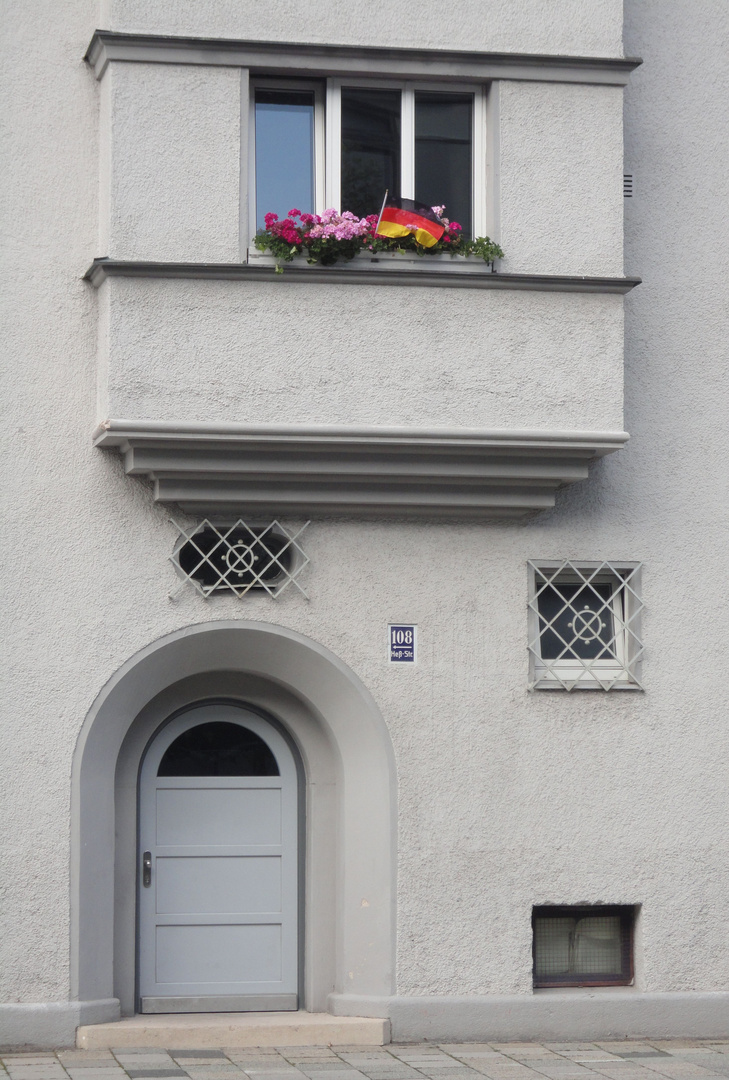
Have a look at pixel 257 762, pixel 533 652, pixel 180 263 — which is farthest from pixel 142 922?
pixel 180 263

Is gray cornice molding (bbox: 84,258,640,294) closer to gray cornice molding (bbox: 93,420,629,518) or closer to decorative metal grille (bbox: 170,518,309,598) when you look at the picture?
gray cornice molding (bbox: 93,420,629,518)

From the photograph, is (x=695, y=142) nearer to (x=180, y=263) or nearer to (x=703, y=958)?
(x=180, y=263)

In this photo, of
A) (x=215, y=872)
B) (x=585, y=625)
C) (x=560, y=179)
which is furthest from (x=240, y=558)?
(x=560, y=179)

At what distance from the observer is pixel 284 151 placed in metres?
8.93

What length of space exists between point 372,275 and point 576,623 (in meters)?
2.59

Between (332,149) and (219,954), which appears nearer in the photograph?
(332,149)

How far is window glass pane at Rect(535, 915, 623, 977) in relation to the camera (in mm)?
9117

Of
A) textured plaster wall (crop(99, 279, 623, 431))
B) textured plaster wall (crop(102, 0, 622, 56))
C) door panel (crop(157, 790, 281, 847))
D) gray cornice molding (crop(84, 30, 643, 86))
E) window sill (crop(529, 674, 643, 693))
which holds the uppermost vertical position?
textured plaster wall (crop(102, 0, 622, 56))

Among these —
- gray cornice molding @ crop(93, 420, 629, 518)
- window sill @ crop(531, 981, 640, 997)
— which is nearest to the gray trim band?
window sill @ crop(531, 981, 640, 997)

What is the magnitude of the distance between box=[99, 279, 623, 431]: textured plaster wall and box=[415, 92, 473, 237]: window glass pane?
0.70 metres

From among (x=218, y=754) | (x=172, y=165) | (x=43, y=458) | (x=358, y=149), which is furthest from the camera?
(x=218, y=754)

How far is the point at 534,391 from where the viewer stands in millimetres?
8695

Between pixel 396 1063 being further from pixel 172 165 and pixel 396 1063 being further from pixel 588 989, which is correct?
pixel 172 165

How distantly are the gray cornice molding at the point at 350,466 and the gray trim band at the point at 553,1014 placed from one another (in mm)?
3018
